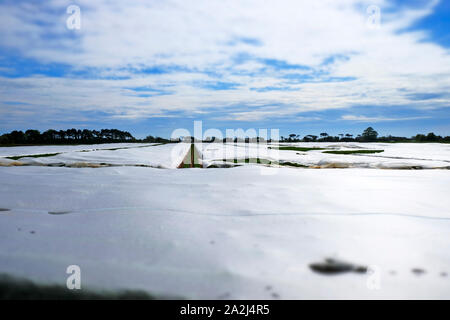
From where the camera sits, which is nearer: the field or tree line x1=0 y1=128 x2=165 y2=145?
the field

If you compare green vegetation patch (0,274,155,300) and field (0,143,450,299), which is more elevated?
field (0,143,450,299)

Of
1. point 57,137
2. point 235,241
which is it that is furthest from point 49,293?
point 57,137

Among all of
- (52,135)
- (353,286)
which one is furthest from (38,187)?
(52,135)

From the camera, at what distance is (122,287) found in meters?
0.81

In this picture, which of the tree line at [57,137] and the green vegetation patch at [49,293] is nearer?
the green vegetation patch at [49,293]

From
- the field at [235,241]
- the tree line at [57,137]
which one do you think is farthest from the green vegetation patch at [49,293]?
the tree line at [57,137]

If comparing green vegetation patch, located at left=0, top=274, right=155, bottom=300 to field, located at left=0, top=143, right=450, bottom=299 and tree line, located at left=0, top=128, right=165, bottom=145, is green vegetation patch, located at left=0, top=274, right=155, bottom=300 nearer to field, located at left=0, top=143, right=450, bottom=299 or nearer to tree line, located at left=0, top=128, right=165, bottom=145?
field, located at left=0, top=143, right=450, bottom=299

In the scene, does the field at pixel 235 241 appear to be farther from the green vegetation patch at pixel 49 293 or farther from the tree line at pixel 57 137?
the tree line at pixel 57 137

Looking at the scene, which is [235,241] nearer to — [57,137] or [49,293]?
[49,293]

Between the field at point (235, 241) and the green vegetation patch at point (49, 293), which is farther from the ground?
the field at point (235, 241)

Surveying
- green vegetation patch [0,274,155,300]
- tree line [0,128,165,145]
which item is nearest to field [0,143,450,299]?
green vegetation patch [0,274,155,300]

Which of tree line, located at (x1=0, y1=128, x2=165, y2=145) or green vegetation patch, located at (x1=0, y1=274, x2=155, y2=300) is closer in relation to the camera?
green vegetation patch, located at (x1=0, y1=274, x2=155, y2=300)

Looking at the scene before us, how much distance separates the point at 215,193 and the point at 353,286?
1.20m
